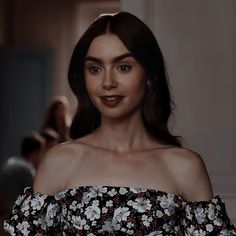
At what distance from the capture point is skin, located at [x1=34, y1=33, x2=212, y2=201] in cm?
209

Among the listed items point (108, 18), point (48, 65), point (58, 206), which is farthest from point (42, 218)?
point (48, 65)

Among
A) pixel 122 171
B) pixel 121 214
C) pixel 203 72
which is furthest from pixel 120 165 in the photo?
pixel 203 72

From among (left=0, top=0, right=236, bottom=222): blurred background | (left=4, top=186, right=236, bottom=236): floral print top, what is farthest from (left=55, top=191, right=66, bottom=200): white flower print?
(left=0, top=0, right=236, bottom=222): blurred background

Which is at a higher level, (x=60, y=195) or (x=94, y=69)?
(x=94, y=69)

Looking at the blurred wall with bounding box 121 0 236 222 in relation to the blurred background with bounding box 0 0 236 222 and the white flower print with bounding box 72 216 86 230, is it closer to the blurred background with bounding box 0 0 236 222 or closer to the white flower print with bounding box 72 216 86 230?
the blurred background with bounding box 0 0 236 222

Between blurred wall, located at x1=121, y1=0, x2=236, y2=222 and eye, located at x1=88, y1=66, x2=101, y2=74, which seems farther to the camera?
blurred wall, located at x1=121, y1=0, x2=236, y2=222

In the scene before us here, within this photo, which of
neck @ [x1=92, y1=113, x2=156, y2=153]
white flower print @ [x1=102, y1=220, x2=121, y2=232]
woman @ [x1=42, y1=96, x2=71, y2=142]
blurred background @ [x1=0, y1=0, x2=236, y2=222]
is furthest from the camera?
woman @ [x1=42, y1=96, x2=71, y2=142]

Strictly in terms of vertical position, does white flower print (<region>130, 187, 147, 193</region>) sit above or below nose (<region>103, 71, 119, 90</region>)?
below

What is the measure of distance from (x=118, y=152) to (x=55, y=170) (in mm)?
158

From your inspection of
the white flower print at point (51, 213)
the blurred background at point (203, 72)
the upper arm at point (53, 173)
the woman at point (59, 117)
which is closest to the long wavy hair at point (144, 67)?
the upper arm at point (53, 173)

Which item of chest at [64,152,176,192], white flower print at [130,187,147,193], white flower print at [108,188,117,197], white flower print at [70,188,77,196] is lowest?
white flower print at [70,188,77,196]

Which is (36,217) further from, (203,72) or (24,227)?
(203,72)

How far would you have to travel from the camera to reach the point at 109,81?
2.07m

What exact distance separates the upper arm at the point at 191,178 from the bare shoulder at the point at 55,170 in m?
0.25
